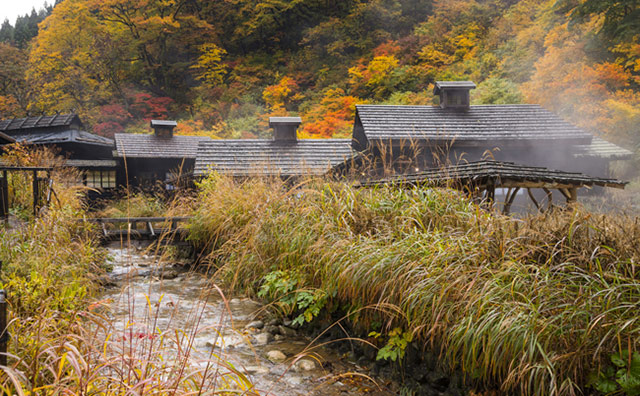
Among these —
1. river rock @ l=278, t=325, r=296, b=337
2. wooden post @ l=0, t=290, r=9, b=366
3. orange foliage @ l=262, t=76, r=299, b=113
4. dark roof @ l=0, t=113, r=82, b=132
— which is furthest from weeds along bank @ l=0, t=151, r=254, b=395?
orange foliage @ l=262, t=76, r=299, b=113

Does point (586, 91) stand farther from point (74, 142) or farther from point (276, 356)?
point (74, 142)

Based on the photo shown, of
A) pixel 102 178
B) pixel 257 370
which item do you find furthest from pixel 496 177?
pixel 102 178

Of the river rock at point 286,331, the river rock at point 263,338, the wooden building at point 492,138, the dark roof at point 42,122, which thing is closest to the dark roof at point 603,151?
the wooden building at point 492,138

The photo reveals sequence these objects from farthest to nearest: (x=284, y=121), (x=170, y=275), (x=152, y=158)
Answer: (x=152, y=158), (x=284, y=121), (x=170, y=275)

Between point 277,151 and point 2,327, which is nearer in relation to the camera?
point 2,327

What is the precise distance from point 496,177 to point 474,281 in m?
3.55

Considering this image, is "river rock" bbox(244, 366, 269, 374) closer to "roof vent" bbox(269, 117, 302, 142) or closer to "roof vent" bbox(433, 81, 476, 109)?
"roof vent" bbox(433, 81, 476, 109)

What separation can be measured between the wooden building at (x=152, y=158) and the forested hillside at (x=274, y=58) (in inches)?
253

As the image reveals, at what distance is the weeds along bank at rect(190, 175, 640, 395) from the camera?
108 inches

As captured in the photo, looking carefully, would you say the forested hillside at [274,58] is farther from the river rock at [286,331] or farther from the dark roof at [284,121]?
the river rock at [286,331]

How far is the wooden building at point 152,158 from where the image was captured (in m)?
21.0

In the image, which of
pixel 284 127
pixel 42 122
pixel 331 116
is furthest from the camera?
pixel 331 116

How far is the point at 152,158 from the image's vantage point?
21391 mm

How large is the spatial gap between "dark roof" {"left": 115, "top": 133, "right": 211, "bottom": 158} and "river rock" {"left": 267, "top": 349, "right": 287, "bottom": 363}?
1778cm
